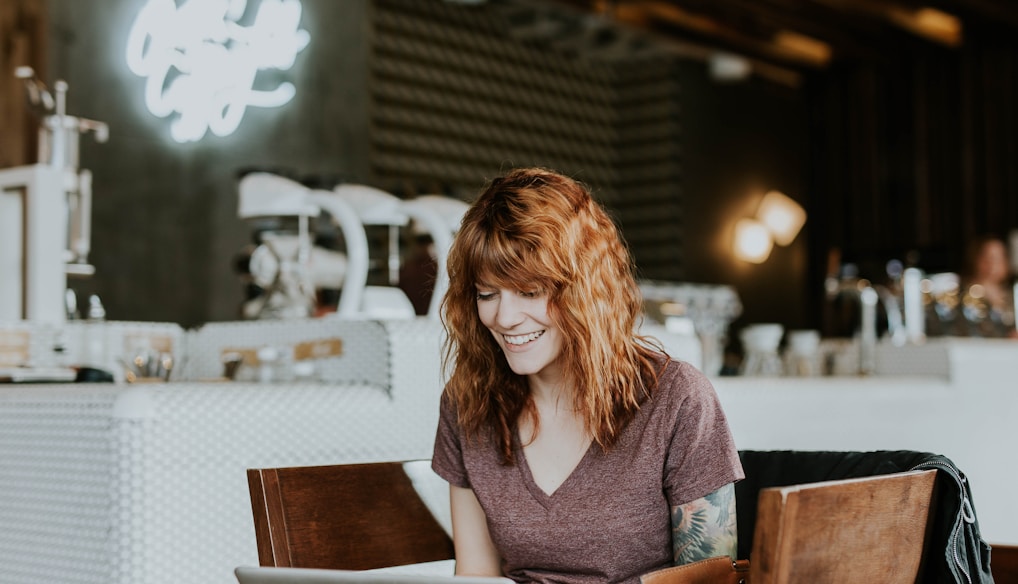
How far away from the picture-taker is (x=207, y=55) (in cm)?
477

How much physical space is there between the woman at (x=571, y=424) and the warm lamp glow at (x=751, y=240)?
24.8 ft

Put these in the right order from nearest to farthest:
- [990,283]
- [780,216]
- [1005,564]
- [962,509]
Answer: [962,509] → [1005,564] → [990,283] → [780,216]

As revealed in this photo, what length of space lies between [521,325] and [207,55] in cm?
363

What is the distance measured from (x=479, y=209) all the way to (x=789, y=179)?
27.3ft

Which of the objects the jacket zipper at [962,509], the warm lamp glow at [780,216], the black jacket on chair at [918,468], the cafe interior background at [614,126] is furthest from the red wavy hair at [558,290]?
the warm lamp glow at [780,216]

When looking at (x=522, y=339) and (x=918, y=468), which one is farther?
(x=522, y=339)

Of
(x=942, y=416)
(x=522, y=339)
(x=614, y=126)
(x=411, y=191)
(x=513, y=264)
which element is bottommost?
(x=942, y=416)

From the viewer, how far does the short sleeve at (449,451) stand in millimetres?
1634

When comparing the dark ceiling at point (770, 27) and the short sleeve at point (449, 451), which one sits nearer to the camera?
the short sleeve at point (449, 451)

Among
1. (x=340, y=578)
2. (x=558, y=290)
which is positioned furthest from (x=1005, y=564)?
(x=340, y=578)

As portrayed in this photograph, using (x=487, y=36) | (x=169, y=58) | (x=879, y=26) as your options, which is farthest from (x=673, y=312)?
(x=879, y=26)

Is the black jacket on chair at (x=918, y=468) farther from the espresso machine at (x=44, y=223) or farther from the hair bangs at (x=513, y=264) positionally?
the espresso machine at (x=44, y=223)

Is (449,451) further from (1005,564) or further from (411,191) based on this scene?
(411,191)

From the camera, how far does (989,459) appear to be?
3.34 m
